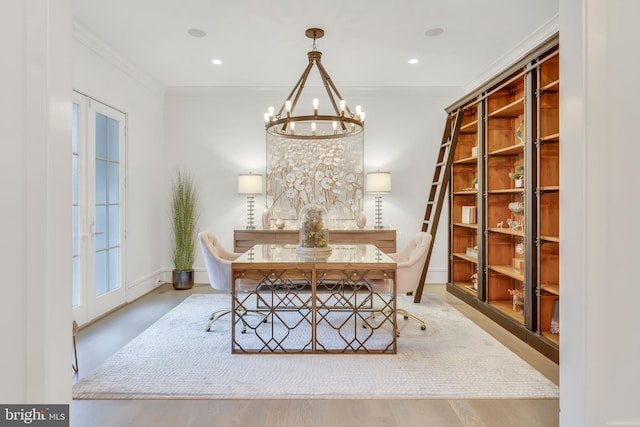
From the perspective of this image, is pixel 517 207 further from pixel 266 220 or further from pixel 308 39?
pixel 266 220

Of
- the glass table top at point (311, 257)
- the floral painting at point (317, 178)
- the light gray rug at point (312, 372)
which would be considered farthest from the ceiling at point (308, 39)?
the light gray rug at point (312, 372)

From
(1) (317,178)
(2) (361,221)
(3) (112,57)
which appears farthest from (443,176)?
(3) (112,57)

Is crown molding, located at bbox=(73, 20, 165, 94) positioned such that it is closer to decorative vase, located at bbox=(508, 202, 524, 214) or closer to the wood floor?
the wood floor

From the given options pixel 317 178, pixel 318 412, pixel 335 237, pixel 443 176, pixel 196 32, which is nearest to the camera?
pixel 318 412

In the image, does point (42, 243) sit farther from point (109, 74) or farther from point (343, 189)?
point (343, 189)

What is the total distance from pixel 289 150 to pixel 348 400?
3.79m

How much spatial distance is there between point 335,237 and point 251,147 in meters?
1.86

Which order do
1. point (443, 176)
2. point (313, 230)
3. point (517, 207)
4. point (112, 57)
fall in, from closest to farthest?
point (313, 230), point (517, 207), point (112, 57), point (443, 176)

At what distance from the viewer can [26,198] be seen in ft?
4.31

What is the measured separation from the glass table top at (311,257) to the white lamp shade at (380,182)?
1.56 meters

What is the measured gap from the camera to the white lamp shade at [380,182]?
16.4 feet

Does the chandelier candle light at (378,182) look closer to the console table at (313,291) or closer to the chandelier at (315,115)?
the chandelier at (315,115)
